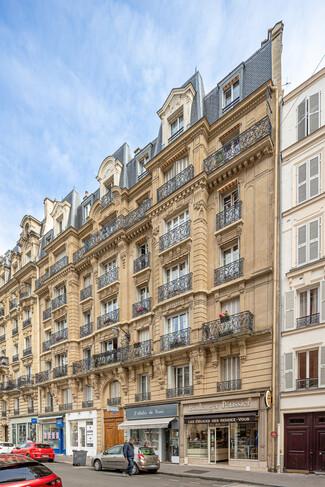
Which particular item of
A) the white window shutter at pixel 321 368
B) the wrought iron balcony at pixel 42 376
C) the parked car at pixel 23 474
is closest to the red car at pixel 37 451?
the wrought iron balcony at pixel 42 376

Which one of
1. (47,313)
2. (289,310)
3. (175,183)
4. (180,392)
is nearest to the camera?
(289,310)

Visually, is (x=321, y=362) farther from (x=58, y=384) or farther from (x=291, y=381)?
(x=58, y=384)

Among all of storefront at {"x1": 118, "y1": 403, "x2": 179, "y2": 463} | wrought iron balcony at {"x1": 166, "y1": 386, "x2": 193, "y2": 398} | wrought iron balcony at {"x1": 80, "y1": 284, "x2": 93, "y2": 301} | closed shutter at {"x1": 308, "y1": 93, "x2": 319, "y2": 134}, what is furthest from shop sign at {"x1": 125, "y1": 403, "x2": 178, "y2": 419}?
closed shutter at {"x1": 308, "y1": 93, "x2": 319, "y2": 134}

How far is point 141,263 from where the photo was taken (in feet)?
81.0

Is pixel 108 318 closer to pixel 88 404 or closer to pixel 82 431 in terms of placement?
pixel 88 404

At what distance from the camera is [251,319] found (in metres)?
17.6

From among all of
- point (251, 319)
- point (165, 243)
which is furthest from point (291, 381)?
point (165, 243)

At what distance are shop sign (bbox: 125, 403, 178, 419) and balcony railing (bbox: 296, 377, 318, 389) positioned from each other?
6713 mm

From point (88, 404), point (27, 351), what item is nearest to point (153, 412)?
point (88, 404)

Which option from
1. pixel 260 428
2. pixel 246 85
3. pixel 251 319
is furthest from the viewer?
pixel 246 85

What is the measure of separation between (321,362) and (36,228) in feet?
106

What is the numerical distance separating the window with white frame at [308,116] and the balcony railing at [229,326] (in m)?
8.29

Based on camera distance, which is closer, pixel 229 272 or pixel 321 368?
pixel 321 368

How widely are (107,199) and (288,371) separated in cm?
1750
